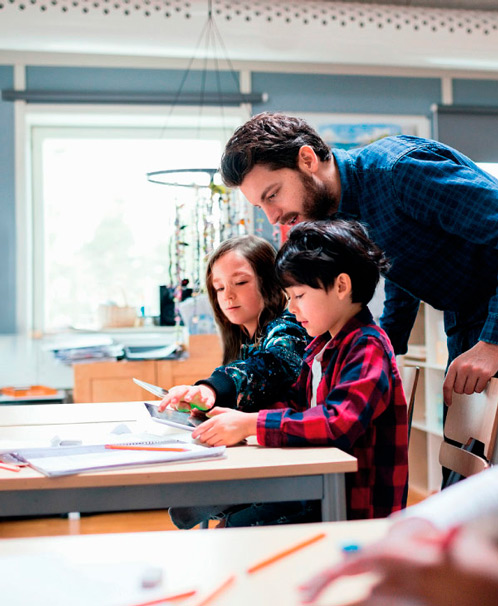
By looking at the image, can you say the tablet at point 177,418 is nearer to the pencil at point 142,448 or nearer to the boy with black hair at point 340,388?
the boy with black hair at point 340,388

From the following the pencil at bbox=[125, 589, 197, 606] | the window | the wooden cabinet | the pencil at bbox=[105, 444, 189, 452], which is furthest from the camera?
the window

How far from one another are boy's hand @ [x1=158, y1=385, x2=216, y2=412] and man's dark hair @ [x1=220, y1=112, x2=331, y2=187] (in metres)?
0.49

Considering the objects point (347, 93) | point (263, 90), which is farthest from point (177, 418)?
point (347, 93)

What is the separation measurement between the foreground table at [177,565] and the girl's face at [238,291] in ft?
4.09

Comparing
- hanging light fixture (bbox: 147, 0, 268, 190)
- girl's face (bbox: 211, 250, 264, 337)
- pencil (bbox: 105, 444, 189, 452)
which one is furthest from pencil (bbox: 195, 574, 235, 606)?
hanging light fixture (bbox: 147, 0, 268, 190)

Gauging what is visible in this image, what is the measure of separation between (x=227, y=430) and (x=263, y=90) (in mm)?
3174

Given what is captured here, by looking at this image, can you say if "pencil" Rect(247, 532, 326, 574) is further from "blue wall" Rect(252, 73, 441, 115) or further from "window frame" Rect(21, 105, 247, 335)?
"blue wall" Rect(252, 73, 441, 115)

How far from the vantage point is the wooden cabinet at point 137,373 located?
3.35 meters

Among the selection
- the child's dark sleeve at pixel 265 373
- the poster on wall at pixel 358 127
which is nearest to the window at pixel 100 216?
the poster on wall at pixel 358 127

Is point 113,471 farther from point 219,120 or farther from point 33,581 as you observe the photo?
point 219,120

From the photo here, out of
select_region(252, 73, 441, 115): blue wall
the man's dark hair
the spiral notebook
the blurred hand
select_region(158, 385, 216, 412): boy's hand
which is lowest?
the spiral notebook

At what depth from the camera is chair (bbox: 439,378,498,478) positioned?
4.25 feet

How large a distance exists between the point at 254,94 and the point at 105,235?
3.98 feet

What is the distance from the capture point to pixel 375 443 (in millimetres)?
1301
